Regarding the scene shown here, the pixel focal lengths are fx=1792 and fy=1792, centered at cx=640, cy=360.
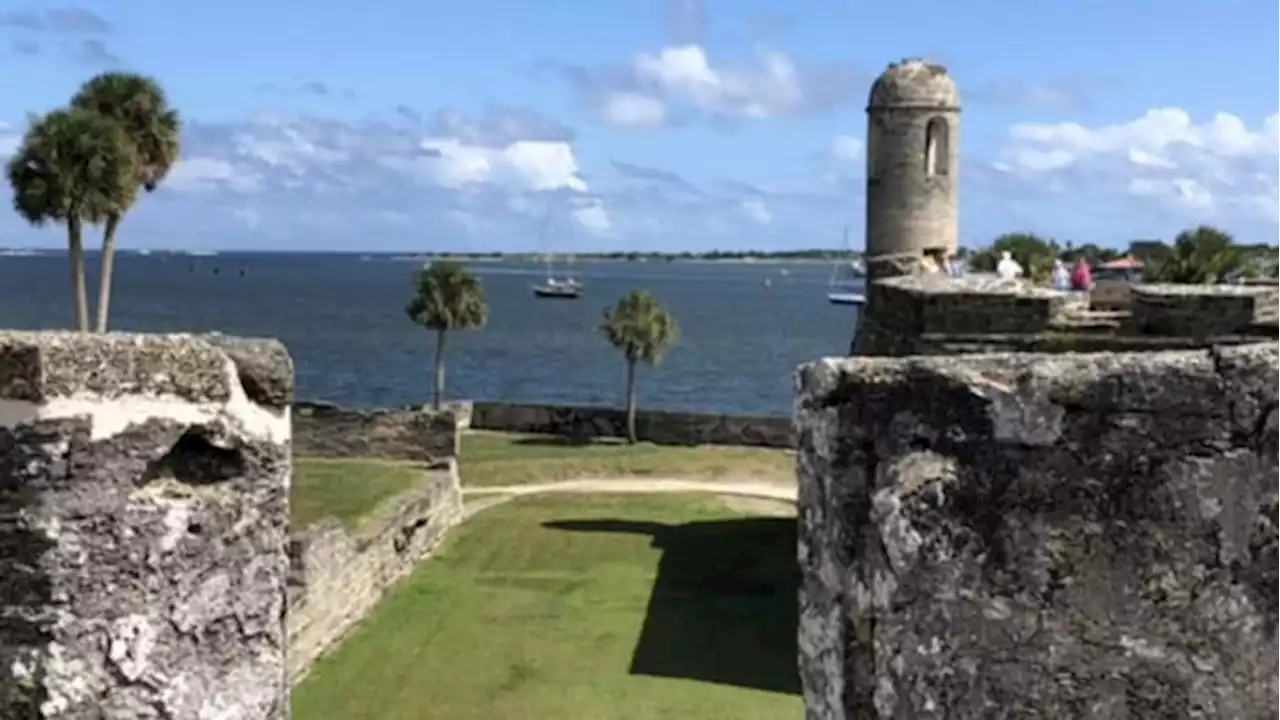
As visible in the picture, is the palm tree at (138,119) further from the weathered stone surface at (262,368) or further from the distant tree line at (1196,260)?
the weathered stone surface at (262,368)

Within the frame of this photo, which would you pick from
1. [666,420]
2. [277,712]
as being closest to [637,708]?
[277,712]

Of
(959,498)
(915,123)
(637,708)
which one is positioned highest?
(915,123)

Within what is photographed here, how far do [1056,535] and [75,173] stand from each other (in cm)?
2739

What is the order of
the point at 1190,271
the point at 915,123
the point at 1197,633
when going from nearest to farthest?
1. the point at 1197,633
2. the point at 915,123
3. the point at 1190,271

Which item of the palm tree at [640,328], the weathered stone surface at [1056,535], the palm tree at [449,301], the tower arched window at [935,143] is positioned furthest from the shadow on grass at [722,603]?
the palm tree at [449,301]

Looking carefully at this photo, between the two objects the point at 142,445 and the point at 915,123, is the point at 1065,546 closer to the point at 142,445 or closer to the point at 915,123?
the point at 142,445

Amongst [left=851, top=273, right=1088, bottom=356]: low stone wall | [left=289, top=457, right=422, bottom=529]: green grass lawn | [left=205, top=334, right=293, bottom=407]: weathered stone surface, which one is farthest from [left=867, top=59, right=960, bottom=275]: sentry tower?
[left=205, top=334, right=293, bottom=407]: weathered stone surface

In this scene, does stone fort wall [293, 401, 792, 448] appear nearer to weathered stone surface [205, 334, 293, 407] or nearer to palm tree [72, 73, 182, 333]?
palm tree [72, 73, 182, 333]

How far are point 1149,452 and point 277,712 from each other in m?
2.00

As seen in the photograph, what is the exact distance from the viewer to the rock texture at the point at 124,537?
150 inches

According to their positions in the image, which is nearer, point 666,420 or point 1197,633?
point 1197,633

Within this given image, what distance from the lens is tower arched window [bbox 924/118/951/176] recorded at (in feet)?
86.5

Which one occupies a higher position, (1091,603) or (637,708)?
(1091,603)

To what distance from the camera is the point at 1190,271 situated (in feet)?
115
